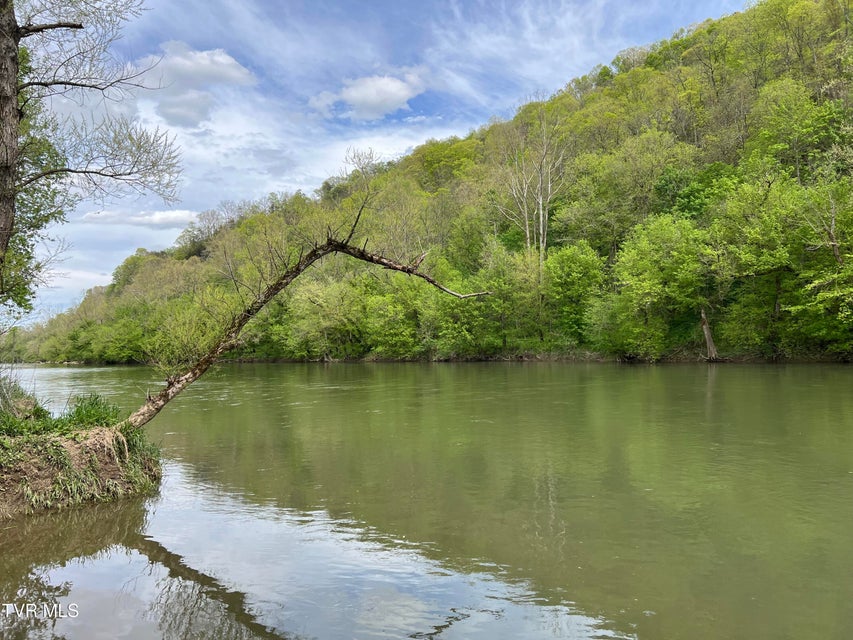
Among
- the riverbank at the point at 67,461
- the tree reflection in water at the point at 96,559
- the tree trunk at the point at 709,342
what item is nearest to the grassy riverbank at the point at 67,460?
the riverbank at the point at 67,461

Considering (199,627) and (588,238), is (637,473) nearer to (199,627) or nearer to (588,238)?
(199,627)

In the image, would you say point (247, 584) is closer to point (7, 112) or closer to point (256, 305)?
point (256, 305)

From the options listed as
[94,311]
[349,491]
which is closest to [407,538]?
[349,491]

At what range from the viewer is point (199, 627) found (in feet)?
15.1

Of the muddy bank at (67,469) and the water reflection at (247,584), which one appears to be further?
the muddy bank at (67,469)

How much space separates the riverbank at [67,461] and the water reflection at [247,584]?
36cm

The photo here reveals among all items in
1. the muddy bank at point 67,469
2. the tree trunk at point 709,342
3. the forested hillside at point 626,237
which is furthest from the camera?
the tree trunk at point 709,342

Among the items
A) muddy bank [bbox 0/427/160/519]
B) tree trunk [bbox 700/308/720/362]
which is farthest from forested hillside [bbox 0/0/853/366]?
muddy bank [bbox 0/427/160/519]

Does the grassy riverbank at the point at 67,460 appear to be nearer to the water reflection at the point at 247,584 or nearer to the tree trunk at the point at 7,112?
the water reflection at the point at 247,584

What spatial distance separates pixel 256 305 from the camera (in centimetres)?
867

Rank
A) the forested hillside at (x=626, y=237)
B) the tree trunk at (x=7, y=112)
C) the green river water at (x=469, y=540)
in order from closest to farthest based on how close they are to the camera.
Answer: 1. the green river water at (x=469, y=540)
2. the tree trunk at (x=7, y=112)
3. the forested hillside at (x=626, y=237)

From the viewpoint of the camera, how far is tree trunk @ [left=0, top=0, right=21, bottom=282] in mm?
A: 7871

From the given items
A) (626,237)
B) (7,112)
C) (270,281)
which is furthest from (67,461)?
(626,237)

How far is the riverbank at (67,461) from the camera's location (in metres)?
7.62
